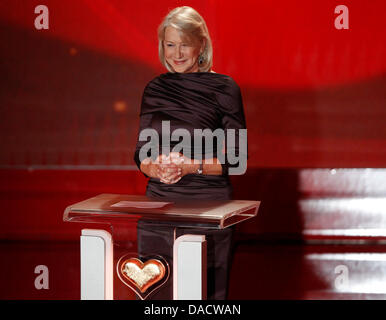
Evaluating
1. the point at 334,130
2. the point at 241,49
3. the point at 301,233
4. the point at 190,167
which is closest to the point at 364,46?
the point at 334,130

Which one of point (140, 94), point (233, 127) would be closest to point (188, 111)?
point (233, 127)

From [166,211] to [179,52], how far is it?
659mm

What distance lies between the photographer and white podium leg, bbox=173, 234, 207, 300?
4.21ft

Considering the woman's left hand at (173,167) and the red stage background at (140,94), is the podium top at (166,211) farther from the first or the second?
the red stage background at (140,94)

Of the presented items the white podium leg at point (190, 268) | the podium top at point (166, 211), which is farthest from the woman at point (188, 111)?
the white podium leg at point (190, 268)

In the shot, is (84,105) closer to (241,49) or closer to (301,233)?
(241,49)

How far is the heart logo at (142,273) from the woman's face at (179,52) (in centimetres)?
72

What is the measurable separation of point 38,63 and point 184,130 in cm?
248

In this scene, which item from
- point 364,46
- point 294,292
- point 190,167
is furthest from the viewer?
point 364,46

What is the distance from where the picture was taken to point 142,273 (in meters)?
1.33

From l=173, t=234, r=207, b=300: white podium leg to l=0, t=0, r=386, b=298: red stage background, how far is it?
243 cm

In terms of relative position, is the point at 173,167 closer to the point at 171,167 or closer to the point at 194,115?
the point at 171,167

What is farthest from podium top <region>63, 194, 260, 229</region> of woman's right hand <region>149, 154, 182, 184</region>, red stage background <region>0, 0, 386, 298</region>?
red stage background <region>0, 0, 386, 298</region>

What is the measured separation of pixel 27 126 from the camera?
379 centimetres
